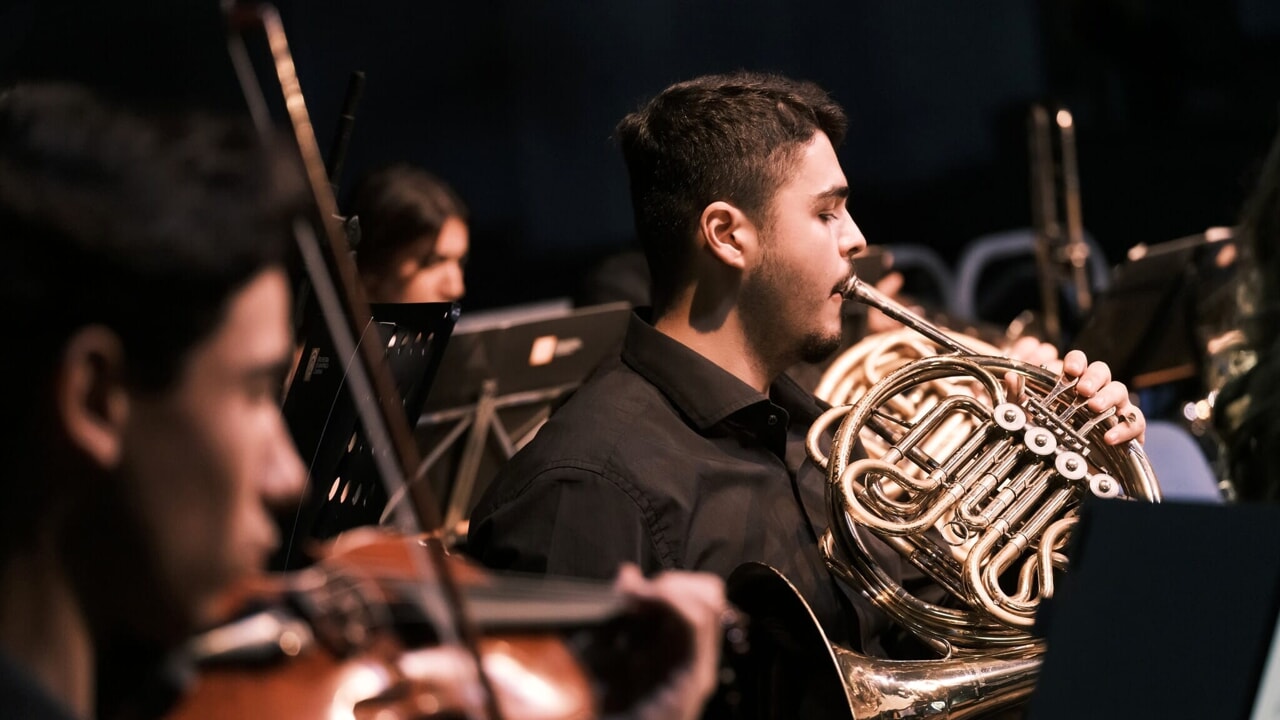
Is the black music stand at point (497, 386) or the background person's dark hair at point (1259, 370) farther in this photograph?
the black music stand at point (497, 386)

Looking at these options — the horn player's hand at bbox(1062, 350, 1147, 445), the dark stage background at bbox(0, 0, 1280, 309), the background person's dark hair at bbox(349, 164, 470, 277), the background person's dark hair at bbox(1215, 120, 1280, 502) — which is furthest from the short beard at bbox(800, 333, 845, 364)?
the dark stage background at bbox(0, 0, 1280, 309)

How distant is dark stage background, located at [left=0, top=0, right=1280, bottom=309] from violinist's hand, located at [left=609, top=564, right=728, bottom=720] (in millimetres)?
3088

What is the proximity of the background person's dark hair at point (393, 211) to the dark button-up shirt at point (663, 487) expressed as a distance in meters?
1.22

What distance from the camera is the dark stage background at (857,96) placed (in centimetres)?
475

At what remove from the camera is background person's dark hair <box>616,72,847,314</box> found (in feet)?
6.81

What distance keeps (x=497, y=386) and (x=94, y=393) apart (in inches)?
78.7

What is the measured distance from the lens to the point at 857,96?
596cm

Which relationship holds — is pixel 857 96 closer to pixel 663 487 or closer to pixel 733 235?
pixel 733 235

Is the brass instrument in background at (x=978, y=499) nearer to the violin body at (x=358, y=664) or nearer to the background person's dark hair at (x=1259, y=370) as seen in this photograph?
the background person's dark hair at (x=1259, y=370)

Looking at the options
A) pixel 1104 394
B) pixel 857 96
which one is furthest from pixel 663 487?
pixel 857 96

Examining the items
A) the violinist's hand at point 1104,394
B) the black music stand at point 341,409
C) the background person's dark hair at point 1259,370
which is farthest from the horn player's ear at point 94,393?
the violinist's hand at point 1104,394

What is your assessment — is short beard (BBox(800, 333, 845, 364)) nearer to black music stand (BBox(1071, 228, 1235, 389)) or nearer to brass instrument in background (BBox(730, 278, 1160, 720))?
brass instrument in background (BBox(730, 278, 1160, 720))

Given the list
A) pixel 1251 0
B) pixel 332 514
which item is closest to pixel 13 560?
pixel 332 514

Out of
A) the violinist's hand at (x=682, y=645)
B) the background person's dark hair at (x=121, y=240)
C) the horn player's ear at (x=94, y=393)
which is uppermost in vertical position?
the background person's dark hair at (x=121, y=240)
